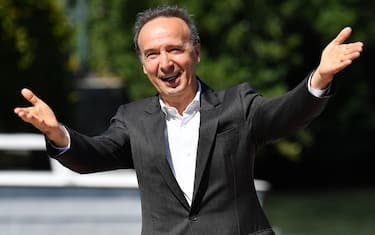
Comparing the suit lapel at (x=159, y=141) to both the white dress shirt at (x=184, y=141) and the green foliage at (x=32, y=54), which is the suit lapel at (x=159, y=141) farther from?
the green foliage at (x=32, y=54)

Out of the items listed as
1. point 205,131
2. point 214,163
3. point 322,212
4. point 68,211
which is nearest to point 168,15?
point 205,131

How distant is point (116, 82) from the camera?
1459cm

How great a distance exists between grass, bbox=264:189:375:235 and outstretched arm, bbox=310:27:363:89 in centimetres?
924

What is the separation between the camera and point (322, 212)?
15.3m

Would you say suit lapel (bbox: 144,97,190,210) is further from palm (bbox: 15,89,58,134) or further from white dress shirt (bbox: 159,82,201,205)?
palm (bbox: 15,89,58,134)

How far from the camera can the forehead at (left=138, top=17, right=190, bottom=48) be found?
2.97 meters

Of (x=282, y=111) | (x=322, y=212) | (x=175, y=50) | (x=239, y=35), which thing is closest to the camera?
(x=282, y=111)

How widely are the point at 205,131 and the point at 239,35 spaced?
33.7 ft

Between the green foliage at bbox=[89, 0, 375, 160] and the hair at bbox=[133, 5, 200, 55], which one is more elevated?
the green foliage at bbox=[89, 0, 375, 160]

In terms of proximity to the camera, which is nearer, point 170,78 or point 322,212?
point 170,78

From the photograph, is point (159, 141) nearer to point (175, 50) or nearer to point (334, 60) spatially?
point (175, 50)

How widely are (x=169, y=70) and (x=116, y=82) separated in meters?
11.7

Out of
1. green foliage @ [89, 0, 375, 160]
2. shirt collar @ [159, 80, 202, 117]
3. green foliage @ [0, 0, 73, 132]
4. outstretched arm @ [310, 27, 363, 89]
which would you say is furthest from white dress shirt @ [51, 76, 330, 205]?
green foliage @ [89, 0, 375, 160]

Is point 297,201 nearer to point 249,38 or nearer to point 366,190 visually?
point 366,190
